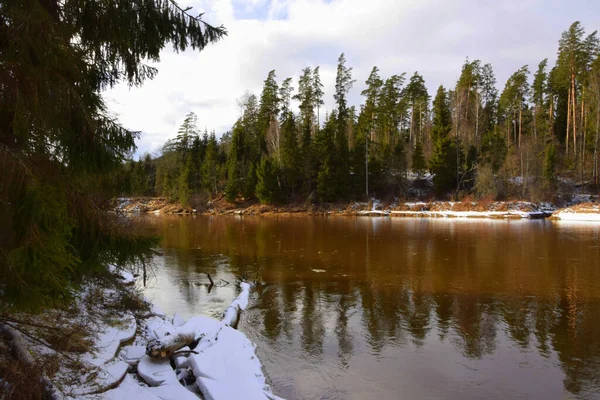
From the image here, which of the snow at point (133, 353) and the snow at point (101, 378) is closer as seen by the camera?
the snow at point (101, 378)

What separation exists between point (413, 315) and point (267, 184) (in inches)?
1684

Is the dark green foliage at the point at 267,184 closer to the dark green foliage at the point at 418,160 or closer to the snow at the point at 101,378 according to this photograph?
the dark green foliage at the point at 418,160

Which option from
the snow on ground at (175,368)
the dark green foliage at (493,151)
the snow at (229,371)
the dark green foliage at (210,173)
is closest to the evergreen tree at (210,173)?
the dark green foliage at (210,173)

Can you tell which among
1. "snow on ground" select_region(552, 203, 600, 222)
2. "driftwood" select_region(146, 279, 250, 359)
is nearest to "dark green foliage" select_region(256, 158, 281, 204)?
"snow on ground" select_region(552, 203, 600, 222)

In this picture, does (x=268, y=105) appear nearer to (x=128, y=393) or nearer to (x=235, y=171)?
(x=235, y=171)

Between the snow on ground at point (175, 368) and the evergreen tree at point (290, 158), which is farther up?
the evergreen tree at point (290, 158)

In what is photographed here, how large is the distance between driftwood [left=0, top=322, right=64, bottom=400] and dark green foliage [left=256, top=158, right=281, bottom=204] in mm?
47366

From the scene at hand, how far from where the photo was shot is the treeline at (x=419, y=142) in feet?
145

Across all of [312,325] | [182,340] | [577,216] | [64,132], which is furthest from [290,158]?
[64,132]

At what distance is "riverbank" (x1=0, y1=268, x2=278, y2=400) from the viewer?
3.75 metres

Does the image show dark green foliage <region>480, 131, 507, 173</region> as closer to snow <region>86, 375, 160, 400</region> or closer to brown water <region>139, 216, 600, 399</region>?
brown water <region>139, 216, 600, 399</region>

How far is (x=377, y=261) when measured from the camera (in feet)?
53.5

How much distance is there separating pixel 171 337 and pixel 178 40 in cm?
442

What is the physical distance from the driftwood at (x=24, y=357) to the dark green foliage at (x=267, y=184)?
4737cm
